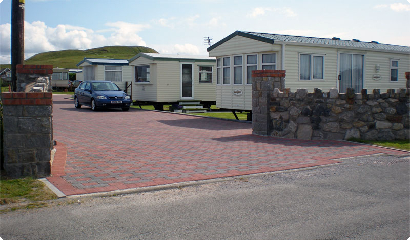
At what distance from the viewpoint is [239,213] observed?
4.84m

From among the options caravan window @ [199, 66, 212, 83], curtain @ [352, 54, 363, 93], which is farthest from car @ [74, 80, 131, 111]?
curtain @ [352, 54, 363, 93]

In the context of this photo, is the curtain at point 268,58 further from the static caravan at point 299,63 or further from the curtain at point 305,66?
the curtain at point 305,66

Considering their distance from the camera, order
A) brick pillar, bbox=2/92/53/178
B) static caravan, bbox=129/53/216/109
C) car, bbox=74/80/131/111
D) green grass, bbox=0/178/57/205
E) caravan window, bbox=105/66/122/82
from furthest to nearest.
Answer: caravan window, bbox=105/66/122/82 < static caravan, bbox=129/53/216/109 < car, bbox=74/80/131/111 < brick pillar, bbox=2/92/53/178 < green grass, bbox=0/178/57/205

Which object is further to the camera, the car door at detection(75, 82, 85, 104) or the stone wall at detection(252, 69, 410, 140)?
the car door at detection(75, 82, 85, 104)

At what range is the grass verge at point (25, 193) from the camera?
16.6 ft

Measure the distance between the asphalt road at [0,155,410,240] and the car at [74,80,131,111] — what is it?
1464 cm

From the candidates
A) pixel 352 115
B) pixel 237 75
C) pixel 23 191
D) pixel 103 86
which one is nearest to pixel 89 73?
pixel 103 86

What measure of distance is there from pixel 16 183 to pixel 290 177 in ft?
13.9

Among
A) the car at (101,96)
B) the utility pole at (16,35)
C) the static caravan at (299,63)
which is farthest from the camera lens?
the car at (101,96)

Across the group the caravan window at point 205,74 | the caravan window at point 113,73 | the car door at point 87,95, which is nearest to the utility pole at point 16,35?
the car door at point 87,95

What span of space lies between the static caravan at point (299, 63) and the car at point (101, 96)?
529 cm

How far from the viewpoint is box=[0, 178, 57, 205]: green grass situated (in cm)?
520

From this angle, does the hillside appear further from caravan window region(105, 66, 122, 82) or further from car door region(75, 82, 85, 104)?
car door region(75, 82, 85, 104)

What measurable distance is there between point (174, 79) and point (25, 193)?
17883 mm
